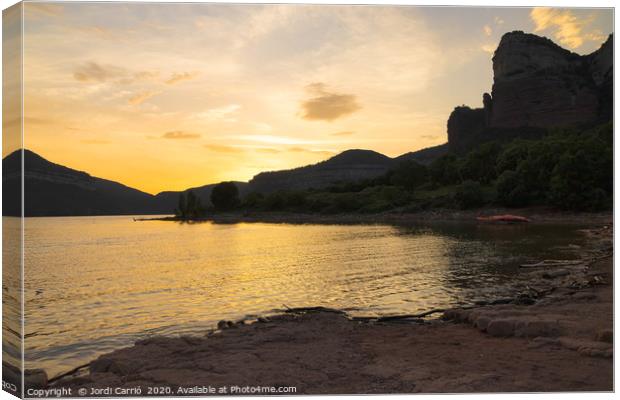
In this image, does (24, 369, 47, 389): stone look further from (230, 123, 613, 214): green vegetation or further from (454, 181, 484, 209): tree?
(454, 181, 484, 209): tree

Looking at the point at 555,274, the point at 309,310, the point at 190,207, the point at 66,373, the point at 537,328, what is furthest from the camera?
the point at 190,207

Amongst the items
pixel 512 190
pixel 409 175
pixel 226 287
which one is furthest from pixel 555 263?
pixel 409 175

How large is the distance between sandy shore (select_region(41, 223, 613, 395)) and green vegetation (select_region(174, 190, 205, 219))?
12514cm

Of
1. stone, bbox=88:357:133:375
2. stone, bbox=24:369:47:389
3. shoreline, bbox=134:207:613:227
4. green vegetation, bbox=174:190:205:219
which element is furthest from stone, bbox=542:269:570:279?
green vegetation, bbox=174:190:205:219

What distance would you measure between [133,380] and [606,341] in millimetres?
8995

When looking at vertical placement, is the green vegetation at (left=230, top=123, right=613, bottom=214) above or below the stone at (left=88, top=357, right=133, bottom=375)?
above

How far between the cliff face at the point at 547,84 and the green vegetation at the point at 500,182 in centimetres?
199

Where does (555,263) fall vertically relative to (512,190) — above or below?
below

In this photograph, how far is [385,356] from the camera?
31.0 feet

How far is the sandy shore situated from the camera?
7812 millimetres

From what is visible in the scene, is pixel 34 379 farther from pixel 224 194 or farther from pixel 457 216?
pixel 224 194

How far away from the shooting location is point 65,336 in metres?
13.2

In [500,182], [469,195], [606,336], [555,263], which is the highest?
[500,182]

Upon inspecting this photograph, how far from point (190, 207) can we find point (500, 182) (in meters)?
102
